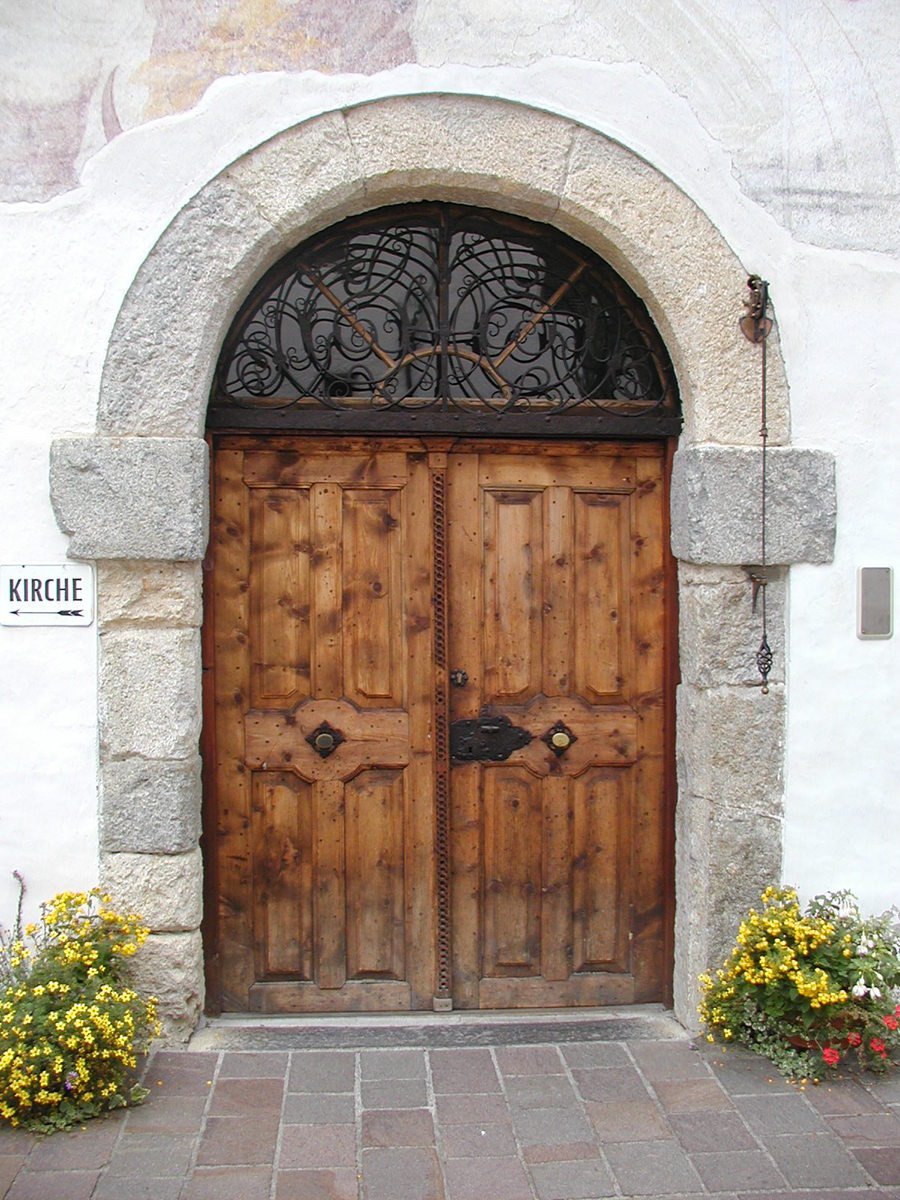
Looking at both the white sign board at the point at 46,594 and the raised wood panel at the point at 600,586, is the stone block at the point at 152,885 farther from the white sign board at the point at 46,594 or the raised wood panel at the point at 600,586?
the raised wood panel at the point at 600,586

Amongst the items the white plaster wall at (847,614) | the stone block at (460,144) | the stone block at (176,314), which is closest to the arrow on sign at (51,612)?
the stone block at (176,314)

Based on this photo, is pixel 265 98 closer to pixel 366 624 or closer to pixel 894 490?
pixel 366 624

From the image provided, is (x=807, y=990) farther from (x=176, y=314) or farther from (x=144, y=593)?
(x=176, y=314)

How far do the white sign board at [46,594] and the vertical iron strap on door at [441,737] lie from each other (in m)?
1.19

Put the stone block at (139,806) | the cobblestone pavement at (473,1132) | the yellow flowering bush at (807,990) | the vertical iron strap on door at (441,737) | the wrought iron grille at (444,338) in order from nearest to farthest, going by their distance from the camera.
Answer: the cobblestone pavement at (473,1132)
the yellow flowering bush at (807,990)
the stone block at (139,806)
the wrought iron grille at (444,338)
the vertical iron strap on door at (441,737)

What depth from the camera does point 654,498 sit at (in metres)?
3.96

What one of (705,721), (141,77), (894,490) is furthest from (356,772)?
(141,77)

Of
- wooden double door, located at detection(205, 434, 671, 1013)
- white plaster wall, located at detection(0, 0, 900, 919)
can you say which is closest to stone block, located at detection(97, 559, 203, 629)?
white plaster wall, located at detection(0, 0, 900, 919)

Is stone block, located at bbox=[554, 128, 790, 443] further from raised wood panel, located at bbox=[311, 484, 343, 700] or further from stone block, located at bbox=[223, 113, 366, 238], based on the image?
raised wood panel, located at bbox=[311, 484, 343, 700]

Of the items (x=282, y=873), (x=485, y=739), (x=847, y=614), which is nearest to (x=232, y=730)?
(x=282, y=873)

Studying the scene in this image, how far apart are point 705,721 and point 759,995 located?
0.91m

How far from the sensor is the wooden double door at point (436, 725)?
3867 mm

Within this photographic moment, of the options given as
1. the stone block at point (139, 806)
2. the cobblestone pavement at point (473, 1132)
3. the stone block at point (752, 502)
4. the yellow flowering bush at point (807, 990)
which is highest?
the stone block at point (752, 502)

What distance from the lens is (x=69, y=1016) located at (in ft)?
10.2
